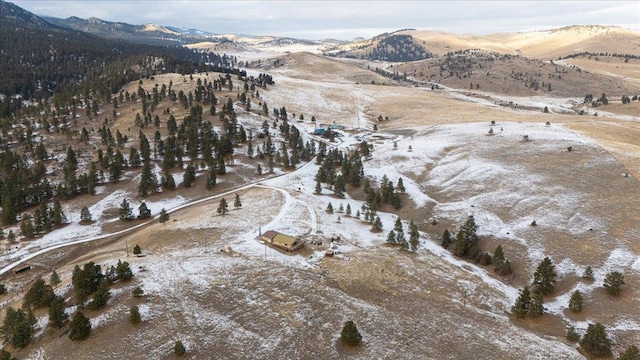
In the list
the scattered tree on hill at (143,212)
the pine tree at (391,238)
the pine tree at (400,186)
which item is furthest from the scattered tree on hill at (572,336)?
the scattered tree on hill at (143,212)

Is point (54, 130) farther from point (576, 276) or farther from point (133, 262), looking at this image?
point (576, 276)

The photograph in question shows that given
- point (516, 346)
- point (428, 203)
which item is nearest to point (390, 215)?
point (428, 203)

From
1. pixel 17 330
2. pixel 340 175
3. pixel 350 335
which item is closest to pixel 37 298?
pixel 17 330

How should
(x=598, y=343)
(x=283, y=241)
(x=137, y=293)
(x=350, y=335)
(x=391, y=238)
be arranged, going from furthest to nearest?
(x=391, y=238), (x=283, y=241), (x=137, y=293), (x=598, y=343), (x=350, y=335)

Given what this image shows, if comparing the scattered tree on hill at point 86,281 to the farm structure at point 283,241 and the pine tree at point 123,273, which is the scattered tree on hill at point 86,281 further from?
the farm structure at point 283,241

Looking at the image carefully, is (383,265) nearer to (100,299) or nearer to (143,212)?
(100,299)
